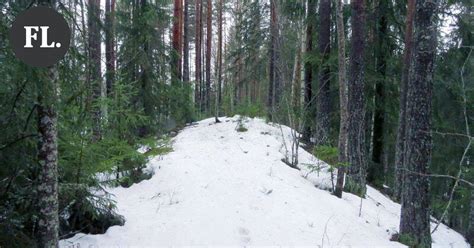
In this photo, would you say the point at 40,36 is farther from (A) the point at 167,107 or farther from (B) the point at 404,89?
(B) the point at 404,89

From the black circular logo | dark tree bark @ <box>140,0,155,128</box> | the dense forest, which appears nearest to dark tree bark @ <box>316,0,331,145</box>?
the dense forest

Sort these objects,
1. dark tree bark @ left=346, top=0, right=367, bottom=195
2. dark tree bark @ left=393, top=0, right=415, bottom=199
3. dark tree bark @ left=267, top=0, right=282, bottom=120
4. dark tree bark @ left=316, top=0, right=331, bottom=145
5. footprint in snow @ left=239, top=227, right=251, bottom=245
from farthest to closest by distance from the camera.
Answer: dark tree bark @ left=316, top=0, right=331, bottom=145 < dark tree bark @ left=393, top=0, right=415, bottom=199 < dark tree bark @ left=267, top=0, right=282, bottom=120 < dark tree bark @ left=346, top=0, right=367, bottom=195 < footprint in snow @ left=239, top=227, right=251, bottom=245

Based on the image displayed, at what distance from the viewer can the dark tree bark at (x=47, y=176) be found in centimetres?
330

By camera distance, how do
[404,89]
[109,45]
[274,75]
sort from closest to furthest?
[109,45], [404,89], [274,75]

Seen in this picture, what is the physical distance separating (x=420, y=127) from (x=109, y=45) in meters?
5.21

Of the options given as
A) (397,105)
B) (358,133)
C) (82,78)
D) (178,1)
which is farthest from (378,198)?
(178,1)

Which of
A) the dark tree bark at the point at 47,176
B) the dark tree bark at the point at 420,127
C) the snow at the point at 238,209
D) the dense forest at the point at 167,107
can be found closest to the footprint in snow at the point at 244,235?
the snow at the point at 238,209

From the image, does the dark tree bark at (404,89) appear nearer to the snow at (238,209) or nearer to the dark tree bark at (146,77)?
the snow at (238,209)

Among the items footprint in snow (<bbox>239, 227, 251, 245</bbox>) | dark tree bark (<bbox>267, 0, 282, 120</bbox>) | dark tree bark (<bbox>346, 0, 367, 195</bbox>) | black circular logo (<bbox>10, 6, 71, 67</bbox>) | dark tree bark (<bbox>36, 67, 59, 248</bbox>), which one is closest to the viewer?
black circular logo (<bbox>10, 6, 71, 67</bbox>)

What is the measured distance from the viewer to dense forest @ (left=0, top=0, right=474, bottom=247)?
336cm

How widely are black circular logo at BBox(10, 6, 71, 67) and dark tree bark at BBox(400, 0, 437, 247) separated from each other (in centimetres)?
494

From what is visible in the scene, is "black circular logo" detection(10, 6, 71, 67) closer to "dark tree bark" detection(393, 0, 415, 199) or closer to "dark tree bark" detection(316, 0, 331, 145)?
"dark tree bark" detection(316, 0, 331, 145)

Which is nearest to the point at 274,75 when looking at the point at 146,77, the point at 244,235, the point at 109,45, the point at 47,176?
the point at 146,77

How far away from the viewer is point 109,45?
5781 mm
